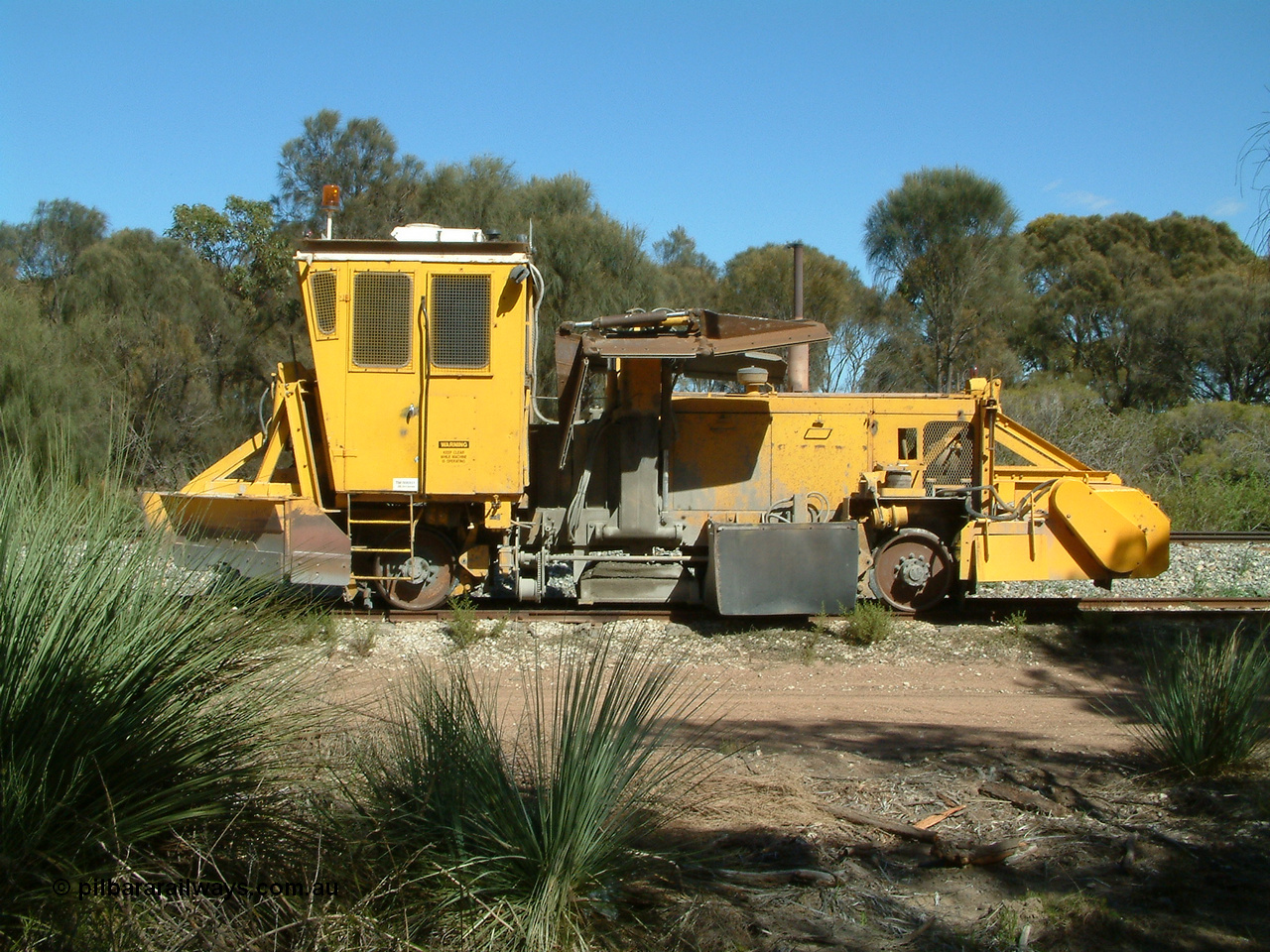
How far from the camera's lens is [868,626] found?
9.02 m

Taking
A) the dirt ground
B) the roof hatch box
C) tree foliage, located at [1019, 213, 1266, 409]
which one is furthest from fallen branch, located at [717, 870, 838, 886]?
tree foliage, located at [1019, 213, 1266, 409]

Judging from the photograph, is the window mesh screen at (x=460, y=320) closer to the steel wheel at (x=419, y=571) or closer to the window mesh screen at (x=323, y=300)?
the window mesh screen at (x=323, y=300)

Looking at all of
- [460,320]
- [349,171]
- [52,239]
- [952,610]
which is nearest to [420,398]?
[460,320]

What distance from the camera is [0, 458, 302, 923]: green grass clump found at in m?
2.67

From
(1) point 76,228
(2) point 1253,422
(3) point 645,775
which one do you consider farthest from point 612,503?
(1) point 76,228

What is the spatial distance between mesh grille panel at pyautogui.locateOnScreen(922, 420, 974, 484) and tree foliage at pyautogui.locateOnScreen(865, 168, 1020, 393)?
19.3 m

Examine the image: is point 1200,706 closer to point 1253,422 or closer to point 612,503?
point 612,503

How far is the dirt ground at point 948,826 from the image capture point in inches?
135

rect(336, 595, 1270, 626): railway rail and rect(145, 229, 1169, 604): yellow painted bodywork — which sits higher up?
rect(145, 229, 1169, 604): yellow painted bodywork

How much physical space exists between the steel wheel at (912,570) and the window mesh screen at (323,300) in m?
5.88

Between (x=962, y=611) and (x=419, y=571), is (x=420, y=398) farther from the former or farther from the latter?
(x=962, y=611)

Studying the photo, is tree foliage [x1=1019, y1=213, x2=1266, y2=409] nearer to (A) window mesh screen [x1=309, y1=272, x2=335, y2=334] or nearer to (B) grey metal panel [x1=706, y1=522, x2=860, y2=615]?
(B) grey metal panel [x1=706, y1=522, x2=860, y2=615]

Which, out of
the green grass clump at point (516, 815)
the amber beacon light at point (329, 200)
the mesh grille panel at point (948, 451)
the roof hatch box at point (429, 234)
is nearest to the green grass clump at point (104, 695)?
the green grass clump at point (516, 815)

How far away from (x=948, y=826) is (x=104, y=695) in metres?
3.49
